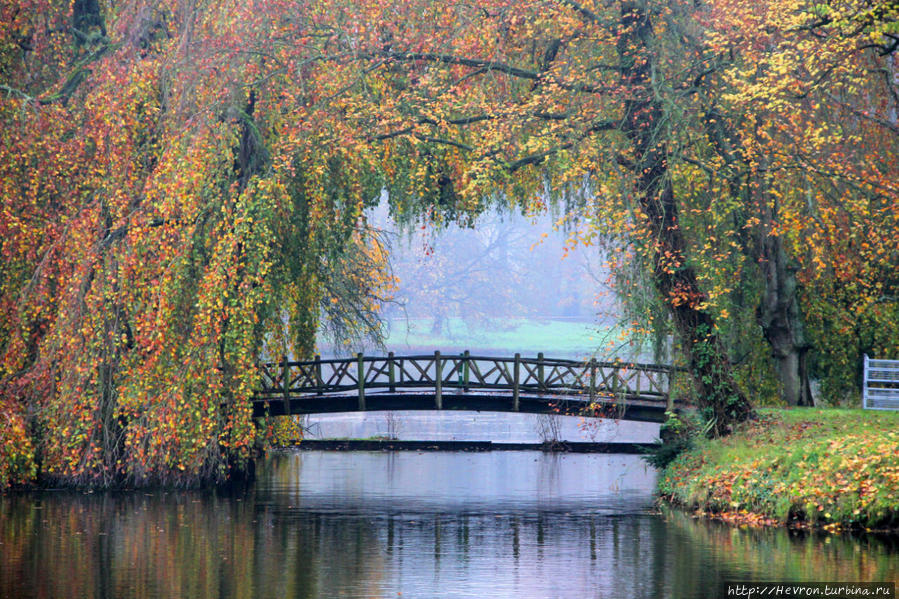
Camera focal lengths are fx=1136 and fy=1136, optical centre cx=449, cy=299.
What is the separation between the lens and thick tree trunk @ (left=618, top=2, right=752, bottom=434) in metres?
17.2

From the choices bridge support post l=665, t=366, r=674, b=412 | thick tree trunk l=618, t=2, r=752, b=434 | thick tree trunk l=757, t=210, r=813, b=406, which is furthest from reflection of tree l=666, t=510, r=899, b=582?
thick tree trunk l=757, t=210, r=813, b=406

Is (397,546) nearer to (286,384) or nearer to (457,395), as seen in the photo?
(286,384)

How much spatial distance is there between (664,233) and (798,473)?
452 centimetres

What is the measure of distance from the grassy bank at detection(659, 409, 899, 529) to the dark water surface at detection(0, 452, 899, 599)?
1.75ft

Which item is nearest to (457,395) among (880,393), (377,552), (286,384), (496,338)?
(286,384)

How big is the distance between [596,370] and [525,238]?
2113 inches

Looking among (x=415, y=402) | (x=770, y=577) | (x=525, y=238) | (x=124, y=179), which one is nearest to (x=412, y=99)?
(x=124, y=179)

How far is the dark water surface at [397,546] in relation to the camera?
11023 millimetres

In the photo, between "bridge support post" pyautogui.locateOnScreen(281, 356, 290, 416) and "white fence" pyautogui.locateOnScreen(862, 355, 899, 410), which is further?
"bridge support post" pyautogui.locateOnScreen(281, 356, 290, 416)

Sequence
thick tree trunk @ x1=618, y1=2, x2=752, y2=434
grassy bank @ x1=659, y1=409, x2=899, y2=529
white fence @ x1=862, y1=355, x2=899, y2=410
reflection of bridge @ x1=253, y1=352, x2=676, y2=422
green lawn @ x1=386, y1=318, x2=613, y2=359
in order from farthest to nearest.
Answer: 1. green lawn @ x1=386, y1=318, x2=613, y2=359
2. reflection of bridge @ x1=253, y1=352, x2=676, y2=422
3. white fence @ x1=862, y1=355, x2=899, y2=410
4. thick tree trunk @ x1=618, y1=2, x2=752, y2=434
5. grassy bank @ x1=659, y1=409, x2=899, y2=529

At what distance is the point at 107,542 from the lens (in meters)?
13.7

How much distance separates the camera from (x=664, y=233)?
1784cm

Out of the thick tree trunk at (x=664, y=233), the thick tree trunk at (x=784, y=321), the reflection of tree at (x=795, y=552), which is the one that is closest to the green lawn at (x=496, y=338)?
the thick tree trunk at (x=784, y=321)

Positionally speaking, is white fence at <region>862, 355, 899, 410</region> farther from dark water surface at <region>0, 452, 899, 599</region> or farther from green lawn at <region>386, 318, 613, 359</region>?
green lawn at <region>386, 318, 613, 359</region>
